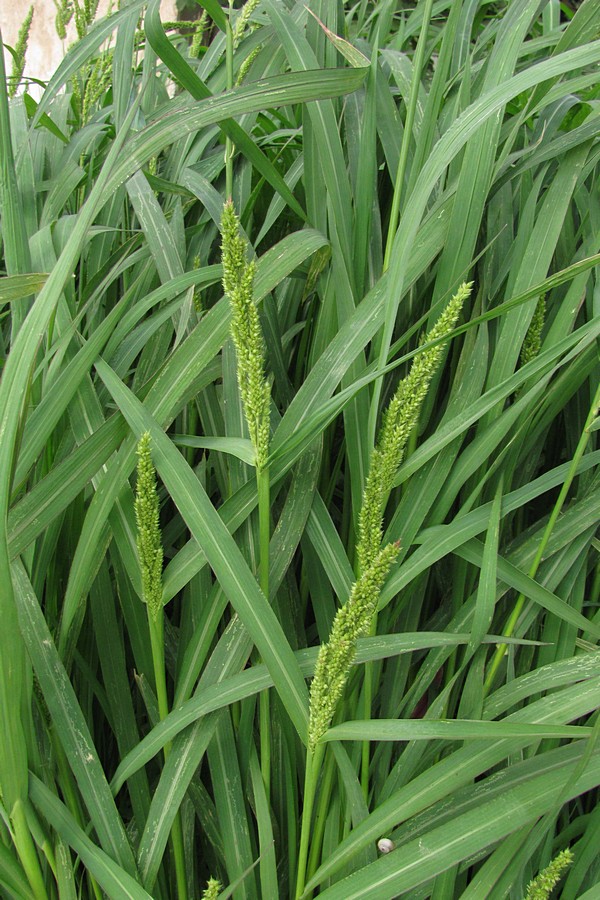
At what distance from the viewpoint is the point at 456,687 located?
2.61 feet

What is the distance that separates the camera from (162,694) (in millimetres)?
679

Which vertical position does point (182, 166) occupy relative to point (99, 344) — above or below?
above

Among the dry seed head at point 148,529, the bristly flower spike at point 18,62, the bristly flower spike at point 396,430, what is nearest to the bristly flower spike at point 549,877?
the bristly flower spike at point 396,430

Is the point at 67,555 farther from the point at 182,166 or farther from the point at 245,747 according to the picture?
the point at 182,166

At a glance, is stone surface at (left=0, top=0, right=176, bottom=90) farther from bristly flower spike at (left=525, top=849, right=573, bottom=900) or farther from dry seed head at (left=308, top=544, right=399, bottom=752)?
bristly flower spike at (left=525, top=849, right=573, bottom=900)

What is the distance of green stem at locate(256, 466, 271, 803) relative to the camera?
2.05 feet

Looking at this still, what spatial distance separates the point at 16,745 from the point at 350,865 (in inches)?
13.6

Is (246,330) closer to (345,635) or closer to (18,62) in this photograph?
(345,635)

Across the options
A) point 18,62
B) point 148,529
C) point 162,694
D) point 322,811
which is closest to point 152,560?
point 148,529

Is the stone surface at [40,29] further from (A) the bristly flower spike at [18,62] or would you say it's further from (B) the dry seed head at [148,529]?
(B) the dry seed head at [148,529]

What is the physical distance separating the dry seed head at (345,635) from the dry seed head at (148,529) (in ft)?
0.56

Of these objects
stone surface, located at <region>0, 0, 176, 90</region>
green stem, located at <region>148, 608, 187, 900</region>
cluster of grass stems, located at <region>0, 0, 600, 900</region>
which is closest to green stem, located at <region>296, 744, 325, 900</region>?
cluster of grass stems, located at <region>0, 0, 600, 900</region>

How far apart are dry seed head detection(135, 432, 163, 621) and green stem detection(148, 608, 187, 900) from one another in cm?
1

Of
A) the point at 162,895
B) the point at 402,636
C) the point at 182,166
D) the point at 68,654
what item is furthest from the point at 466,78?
the point at 162,895
